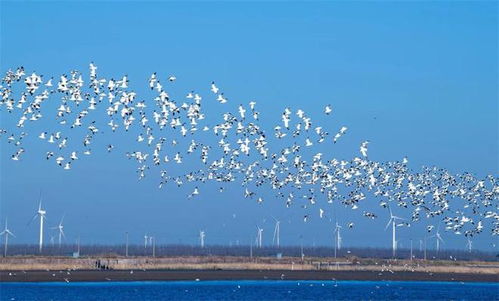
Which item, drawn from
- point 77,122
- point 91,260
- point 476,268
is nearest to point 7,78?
point 77,122

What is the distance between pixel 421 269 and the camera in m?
121

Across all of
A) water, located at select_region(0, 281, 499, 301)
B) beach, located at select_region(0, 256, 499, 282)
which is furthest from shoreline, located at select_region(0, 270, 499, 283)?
water, located at select_region(0, 281, 499, 301)

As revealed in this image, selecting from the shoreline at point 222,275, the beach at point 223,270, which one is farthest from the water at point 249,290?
the beach at point 223,270

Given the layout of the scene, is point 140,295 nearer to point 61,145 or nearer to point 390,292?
point 390,292

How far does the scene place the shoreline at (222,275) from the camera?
10238 centimetres

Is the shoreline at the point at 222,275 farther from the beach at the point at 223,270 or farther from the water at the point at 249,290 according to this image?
the water at the point at 249,290

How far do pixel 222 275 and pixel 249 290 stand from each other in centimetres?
1576

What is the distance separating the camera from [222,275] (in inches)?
4331

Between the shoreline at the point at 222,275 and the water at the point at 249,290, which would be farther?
the shoreline at the point at 222,275

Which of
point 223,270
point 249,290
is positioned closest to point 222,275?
point 223,270

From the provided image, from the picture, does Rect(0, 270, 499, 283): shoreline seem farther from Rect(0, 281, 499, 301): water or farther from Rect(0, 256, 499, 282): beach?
Rect(0, 281, 499, 301): water

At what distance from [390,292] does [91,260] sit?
3395 centimetres

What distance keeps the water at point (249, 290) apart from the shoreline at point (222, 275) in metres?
1.94

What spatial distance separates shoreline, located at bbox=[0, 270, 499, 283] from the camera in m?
102
